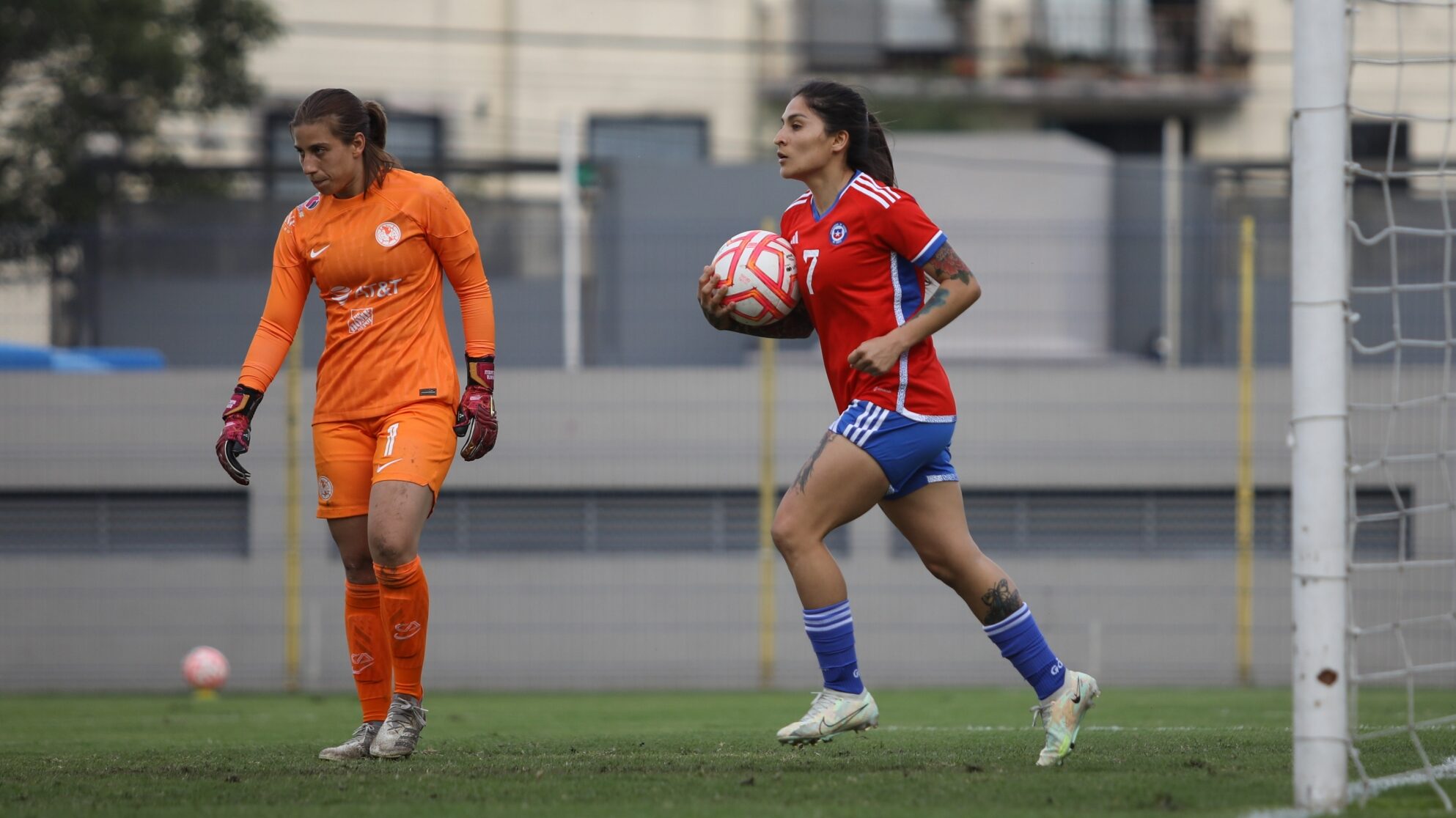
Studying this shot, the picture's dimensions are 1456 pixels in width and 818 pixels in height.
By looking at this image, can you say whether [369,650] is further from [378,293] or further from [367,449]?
[378,293]

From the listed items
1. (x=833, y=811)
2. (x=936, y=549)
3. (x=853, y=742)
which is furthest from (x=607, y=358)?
(x=833, y=811)

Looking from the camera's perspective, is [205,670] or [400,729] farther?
[205,670]

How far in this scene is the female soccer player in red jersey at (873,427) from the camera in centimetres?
453

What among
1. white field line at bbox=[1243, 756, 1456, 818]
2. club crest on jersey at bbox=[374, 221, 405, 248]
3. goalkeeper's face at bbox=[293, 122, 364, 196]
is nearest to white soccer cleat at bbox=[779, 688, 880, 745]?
white field line at bbox=[1243, 756, 1456, 818]

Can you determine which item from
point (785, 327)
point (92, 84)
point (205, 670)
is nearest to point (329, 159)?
point (785, 327)

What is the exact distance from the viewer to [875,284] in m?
4.64

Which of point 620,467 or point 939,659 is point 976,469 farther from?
point 620,467

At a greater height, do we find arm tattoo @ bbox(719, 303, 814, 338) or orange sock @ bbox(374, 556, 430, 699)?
arm tattoo @ bbox(719, 303, 814, 338)

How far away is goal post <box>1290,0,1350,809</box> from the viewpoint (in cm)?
357

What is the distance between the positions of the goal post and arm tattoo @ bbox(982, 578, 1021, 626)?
110 cm

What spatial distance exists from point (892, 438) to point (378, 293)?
187 centimetres

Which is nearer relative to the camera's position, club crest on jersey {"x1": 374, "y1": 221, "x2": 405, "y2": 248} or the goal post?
the goal post

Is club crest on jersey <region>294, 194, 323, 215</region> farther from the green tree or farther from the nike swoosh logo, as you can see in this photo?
the green tree

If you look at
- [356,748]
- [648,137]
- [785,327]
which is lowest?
[356,748]
